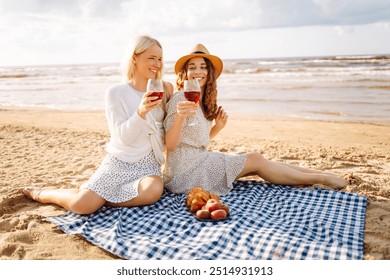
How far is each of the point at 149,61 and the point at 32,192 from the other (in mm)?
1952

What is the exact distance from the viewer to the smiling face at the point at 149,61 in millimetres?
3820

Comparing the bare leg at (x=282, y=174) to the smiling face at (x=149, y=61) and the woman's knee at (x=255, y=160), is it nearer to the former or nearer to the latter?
the woman's knee at (x=255, y=160)

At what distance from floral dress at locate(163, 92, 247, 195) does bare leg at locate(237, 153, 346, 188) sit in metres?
0.14

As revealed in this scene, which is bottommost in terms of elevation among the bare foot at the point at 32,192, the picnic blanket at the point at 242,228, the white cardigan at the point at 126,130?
the picnic blanket at the point at 242,228

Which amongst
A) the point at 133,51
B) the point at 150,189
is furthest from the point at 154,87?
the point at 150,189

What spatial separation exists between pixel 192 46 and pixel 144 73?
69 centimetres

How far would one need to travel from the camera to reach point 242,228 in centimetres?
334

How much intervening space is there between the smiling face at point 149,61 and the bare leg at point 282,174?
1.42m

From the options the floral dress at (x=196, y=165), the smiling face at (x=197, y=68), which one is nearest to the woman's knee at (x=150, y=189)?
the floral dress at (x=196, y=165)

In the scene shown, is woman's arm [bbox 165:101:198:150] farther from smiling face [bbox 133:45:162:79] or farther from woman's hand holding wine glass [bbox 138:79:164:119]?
smiling face [bbox 133:45:162:79]

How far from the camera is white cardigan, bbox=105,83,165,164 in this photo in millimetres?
3756

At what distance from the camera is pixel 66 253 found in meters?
3.10

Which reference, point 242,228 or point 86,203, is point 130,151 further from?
point 242,228

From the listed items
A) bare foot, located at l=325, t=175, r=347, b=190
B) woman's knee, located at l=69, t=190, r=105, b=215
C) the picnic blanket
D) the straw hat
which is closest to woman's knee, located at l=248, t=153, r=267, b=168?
the picnic blanket
